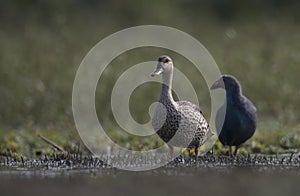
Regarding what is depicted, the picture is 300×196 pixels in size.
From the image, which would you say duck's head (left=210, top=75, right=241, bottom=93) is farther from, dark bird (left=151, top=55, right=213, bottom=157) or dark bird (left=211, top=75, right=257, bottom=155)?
dark bird (left=151, top=55, right=213, bottom=157)

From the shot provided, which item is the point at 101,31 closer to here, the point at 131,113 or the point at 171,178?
the point at 131,113

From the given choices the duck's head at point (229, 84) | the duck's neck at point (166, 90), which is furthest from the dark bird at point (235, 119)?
the duck's neck at point (166, 90)

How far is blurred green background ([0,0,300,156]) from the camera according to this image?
39.8 ft

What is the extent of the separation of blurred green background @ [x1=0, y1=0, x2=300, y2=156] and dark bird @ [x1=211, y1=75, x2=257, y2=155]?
3.05 feet

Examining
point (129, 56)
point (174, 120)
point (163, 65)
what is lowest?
point (174, 120)

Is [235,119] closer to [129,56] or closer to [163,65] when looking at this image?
[163,65]

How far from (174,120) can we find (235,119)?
2.47 ft

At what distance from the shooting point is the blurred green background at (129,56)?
478 inches

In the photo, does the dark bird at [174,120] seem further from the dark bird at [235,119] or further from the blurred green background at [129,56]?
the blurred green background at [129,56]

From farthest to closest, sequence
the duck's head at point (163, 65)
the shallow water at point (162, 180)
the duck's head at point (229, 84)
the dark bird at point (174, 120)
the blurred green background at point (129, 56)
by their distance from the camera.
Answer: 1. the blurred green background at point (129, 56)
2. the duck's head at point (229, 84)
3. the duck's head at point (163, 65)
4. the dark bird at point (174, 120)
5. the shallow water at point (162, 180)

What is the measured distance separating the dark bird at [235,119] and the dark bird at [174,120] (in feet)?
0.77

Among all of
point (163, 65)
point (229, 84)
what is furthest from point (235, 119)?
point (163, 65)

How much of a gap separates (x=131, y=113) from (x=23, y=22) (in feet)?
24.3

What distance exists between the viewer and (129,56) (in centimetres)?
1600
